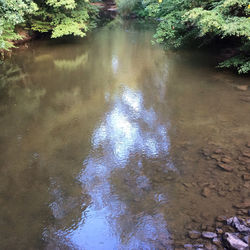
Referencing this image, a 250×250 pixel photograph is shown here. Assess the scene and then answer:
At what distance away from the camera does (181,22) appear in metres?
10.6

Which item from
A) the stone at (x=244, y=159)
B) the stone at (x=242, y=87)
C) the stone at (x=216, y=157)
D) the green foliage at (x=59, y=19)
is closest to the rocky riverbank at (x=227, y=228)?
the stone at (x=244, y=159)

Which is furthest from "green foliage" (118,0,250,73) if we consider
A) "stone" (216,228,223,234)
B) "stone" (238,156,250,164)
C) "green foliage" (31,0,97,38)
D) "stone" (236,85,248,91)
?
"stone" (216,228,223,234)

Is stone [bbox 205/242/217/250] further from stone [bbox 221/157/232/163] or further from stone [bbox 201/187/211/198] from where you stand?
stone [bbox 221/157/232/163]

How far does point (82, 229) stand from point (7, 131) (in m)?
4.04

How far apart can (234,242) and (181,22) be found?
29.8 ft

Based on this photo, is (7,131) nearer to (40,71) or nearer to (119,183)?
(119,183)

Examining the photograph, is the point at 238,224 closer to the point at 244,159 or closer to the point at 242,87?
the point at 244,159

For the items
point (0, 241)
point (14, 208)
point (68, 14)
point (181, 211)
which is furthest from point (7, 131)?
point (68, 14)

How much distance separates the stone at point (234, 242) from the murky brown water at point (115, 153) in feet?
1.66

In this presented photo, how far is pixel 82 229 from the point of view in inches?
169

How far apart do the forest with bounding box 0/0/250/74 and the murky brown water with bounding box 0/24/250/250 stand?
4.86 ft

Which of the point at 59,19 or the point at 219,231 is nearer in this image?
the point at 219,231

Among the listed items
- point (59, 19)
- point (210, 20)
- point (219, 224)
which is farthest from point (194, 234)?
point (59, 19)

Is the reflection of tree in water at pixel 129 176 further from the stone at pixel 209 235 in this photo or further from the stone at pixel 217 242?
the stone at pixel 217 242
